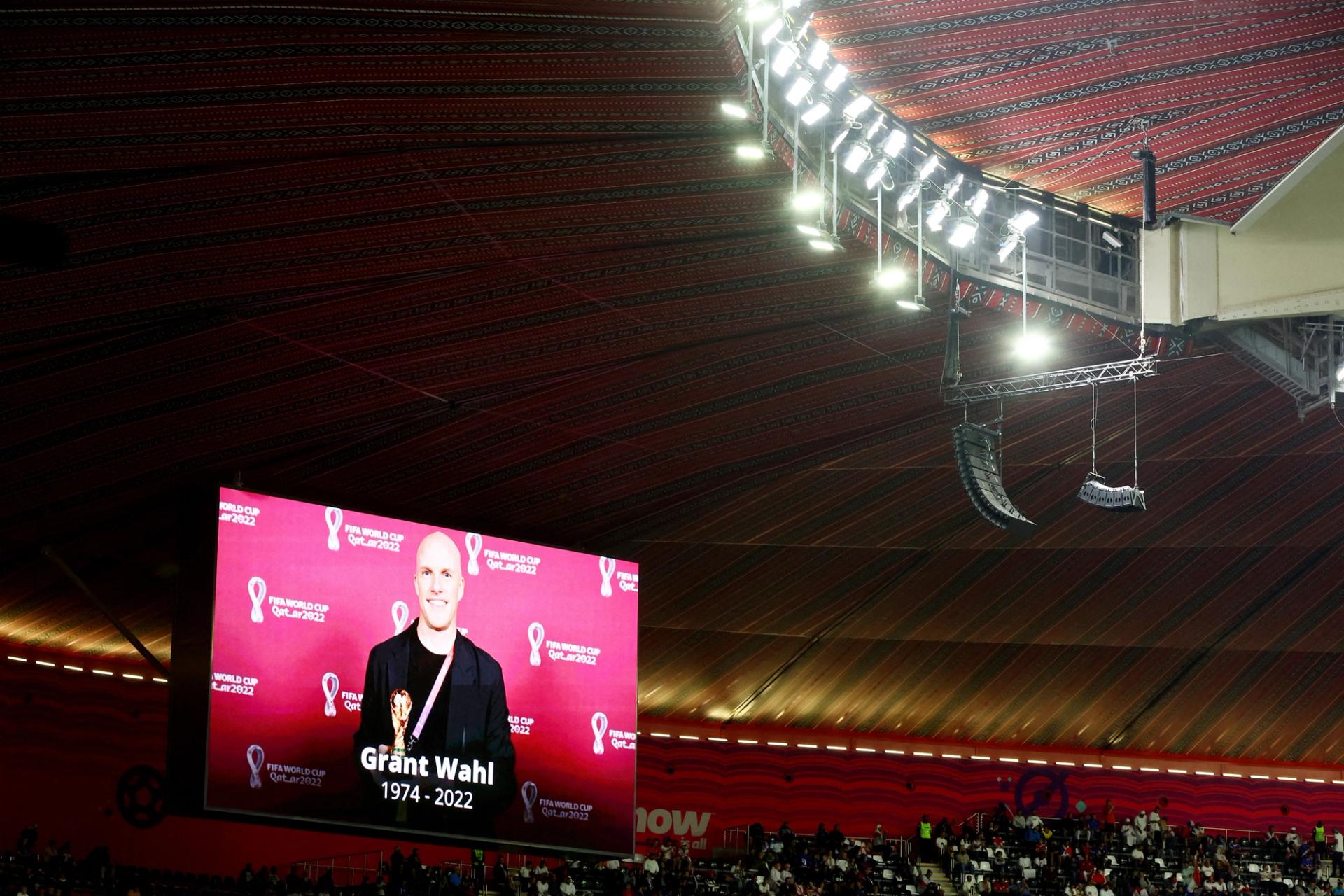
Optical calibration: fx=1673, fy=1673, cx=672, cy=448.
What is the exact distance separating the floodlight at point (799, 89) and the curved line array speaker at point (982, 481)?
5538mm

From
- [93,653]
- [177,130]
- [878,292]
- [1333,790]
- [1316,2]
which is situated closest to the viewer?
[177,130]

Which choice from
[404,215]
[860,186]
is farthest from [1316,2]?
[404,215]

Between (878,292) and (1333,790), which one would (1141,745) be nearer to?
(1333,790)

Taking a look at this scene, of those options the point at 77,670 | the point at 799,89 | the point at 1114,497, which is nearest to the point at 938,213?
the point at 799,89

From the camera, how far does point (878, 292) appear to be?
15.4 m

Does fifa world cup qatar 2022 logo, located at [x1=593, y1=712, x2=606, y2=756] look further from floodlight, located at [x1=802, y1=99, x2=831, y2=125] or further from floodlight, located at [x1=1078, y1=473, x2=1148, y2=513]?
floodlight, located at [x1=802, y1=99, x2=831, y2=125]

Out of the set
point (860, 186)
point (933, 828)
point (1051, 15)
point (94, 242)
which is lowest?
point (933, 828)

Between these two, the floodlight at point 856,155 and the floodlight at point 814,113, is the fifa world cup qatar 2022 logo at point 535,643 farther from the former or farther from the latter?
the floodlight at point 814,113

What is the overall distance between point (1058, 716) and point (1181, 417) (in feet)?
30.2

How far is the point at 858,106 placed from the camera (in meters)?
14.4

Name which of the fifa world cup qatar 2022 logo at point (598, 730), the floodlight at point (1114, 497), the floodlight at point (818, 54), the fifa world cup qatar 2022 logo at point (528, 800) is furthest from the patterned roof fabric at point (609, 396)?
the fifa world cup qatar 2022 logo at point (528, 800)

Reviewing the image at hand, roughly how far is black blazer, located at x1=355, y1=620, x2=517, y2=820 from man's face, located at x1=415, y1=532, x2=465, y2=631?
276 millimetres

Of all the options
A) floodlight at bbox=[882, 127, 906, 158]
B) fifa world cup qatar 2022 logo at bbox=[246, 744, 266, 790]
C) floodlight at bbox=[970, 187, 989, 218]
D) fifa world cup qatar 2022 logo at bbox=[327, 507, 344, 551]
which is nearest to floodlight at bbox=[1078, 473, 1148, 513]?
floodlight at bbox=[970, 187, 989, 218]

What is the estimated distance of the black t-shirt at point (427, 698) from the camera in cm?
1966
